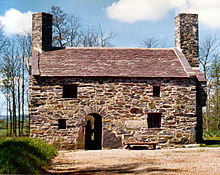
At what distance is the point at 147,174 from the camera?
A: 9438mm

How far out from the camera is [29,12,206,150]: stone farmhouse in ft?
57.2

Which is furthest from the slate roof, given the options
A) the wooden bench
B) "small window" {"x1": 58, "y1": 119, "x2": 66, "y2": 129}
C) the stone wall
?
the wooden bench

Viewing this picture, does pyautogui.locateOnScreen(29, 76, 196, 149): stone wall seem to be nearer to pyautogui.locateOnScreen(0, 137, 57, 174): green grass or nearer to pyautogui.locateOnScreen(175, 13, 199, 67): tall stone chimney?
pyautogui.locateOnScreen(175, 13, 199, 67): tall stone chimney

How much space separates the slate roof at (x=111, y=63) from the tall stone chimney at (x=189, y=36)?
634 millimetres

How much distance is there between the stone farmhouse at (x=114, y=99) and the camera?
17438 mm

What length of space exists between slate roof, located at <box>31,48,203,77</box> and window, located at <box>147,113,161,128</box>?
231cm

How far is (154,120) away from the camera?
18.3 metres

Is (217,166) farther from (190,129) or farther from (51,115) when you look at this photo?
(51,115)

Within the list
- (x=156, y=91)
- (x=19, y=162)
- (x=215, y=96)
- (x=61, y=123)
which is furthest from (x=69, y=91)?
(x=215, y=96)

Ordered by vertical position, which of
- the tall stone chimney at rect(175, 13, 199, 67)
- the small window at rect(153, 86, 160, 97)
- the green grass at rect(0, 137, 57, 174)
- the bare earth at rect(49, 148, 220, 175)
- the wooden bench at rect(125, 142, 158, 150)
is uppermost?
the tall stone chimney at rect(175, 13, 199, 67)

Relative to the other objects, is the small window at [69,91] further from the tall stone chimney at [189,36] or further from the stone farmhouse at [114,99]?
the tall stone chimney at [189,36]

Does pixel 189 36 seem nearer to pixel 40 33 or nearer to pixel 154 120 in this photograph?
pixel 154 120

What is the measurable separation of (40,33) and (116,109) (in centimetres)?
692

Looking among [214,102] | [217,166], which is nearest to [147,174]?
[217,166]
